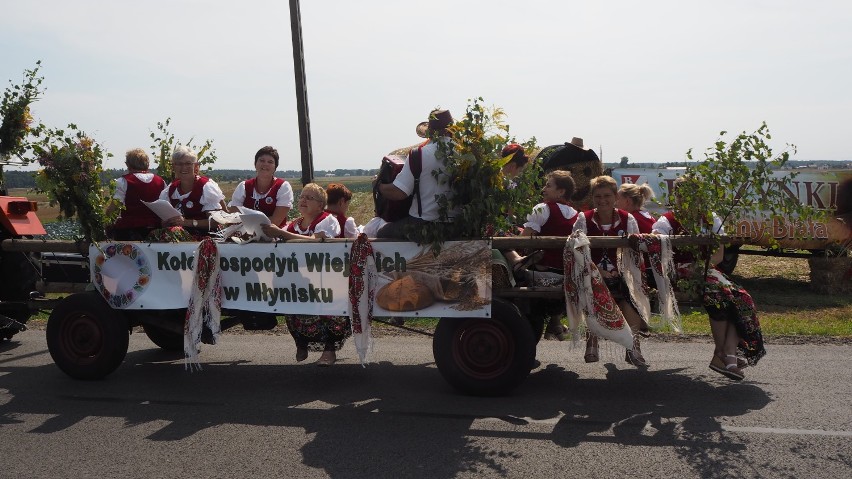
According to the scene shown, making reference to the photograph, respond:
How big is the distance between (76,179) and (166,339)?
6.11 ft

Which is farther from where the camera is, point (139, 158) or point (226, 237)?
point (139, 158)

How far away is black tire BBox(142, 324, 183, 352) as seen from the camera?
24.6ft

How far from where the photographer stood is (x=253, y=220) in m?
6.06

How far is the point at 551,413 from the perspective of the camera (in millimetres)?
5340

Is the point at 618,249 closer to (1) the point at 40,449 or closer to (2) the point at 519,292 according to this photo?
(2) the point at 519,292

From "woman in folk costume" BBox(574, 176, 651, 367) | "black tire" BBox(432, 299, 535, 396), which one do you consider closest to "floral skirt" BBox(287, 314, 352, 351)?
"black tire" BBox(432, 299, 535, 396)

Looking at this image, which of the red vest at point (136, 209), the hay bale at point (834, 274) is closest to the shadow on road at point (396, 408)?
the red vest at point (136, 209)

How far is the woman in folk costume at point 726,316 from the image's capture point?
575 centimetres

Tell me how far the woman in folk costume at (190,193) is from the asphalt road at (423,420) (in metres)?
1.33

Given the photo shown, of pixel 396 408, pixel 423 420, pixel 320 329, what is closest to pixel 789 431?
pixel 423 420

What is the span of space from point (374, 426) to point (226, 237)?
205cm

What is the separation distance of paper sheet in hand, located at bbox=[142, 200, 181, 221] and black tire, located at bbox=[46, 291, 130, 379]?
82 cm

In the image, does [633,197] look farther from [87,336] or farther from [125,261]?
[87,336]

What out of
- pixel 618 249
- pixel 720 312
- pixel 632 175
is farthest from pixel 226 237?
pixel 632 175
